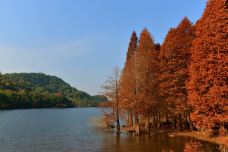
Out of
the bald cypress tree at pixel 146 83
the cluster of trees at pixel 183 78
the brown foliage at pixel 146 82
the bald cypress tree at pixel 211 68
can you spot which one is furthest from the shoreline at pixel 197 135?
the brown foliage at pixel 146 82

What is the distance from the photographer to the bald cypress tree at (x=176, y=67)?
41.7 meters

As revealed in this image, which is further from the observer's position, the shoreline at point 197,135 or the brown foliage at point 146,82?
the brown foliage at point 146,82

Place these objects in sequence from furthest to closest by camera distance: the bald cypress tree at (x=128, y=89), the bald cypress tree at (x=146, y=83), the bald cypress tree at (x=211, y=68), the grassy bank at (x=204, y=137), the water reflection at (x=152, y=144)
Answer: the bald cypress tree at (x=128, y=89)
the bald cypress tree at (x=146, y=83)
the grassy bank at (x=204, y=137)
the water reflection at (x=152, y=144)
the bald cypress tree at (x=211, y=68)

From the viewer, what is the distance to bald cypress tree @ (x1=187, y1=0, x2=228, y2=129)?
28562mm

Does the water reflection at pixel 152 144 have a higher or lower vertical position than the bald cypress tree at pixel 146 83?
lower

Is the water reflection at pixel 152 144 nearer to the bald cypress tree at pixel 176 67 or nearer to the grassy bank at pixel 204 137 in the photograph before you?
the grassy bank at pixel 204 137

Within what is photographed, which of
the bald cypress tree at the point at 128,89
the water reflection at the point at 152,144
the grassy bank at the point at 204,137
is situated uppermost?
the bald cypress tree at the point at 128,89

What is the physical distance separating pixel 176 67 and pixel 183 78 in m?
1.77

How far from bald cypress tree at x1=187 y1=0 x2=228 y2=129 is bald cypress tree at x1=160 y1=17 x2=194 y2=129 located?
975cm

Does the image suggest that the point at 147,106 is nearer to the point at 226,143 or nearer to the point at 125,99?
the point at 125,99

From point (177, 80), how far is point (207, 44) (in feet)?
39.3

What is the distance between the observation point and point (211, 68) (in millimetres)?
29422

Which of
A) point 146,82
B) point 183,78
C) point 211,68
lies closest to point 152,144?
point 211,68

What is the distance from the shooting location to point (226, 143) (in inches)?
1185
